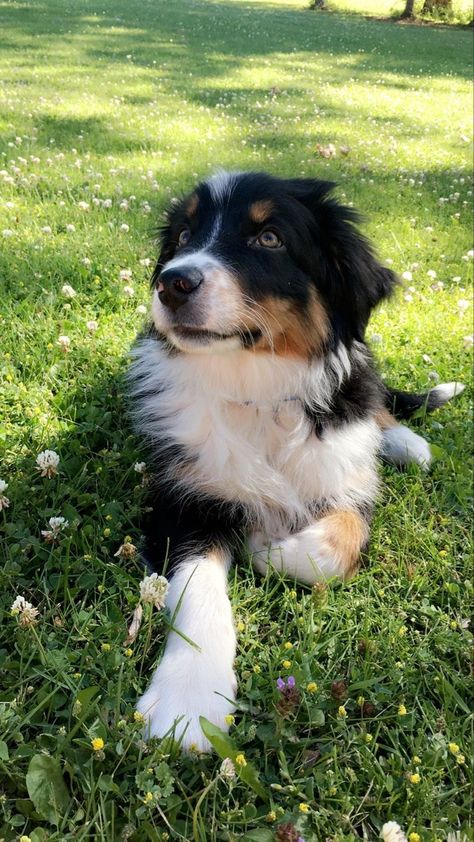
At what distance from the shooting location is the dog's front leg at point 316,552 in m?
2.54

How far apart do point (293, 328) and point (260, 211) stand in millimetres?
534

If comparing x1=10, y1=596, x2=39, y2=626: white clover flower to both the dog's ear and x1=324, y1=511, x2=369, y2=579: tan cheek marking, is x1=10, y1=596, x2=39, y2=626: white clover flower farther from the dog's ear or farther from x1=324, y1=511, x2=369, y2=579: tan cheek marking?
the dog's ear

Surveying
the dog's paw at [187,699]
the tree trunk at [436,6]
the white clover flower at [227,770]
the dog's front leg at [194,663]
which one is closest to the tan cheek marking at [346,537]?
the dog's front leg at [194,663]

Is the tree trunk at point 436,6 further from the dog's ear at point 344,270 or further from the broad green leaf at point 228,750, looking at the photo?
the broad green leaf at point 228,750

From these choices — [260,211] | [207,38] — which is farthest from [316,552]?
[207,38]

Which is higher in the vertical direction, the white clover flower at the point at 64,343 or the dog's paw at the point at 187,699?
the white clover flower at the point at 64,343

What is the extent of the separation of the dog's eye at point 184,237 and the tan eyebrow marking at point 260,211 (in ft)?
1.07

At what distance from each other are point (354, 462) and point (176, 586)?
103 centimetres

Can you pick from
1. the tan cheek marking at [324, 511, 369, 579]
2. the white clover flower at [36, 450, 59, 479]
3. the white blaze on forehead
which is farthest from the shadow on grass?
the tan cheek marking at [324, 511, 369, 579]

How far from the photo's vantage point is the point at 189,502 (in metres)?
2.71

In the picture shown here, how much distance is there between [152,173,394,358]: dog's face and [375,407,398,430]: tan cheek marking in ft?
2.25

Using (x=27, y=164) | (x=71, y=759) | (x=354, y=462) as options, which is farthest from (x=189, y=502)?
(x=27, y=164)

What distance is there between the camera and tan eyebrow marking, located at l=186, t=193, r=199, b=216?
295 centimetres

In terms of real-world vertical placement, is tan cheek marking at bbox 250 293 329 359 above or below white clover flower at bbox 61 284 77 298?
above
